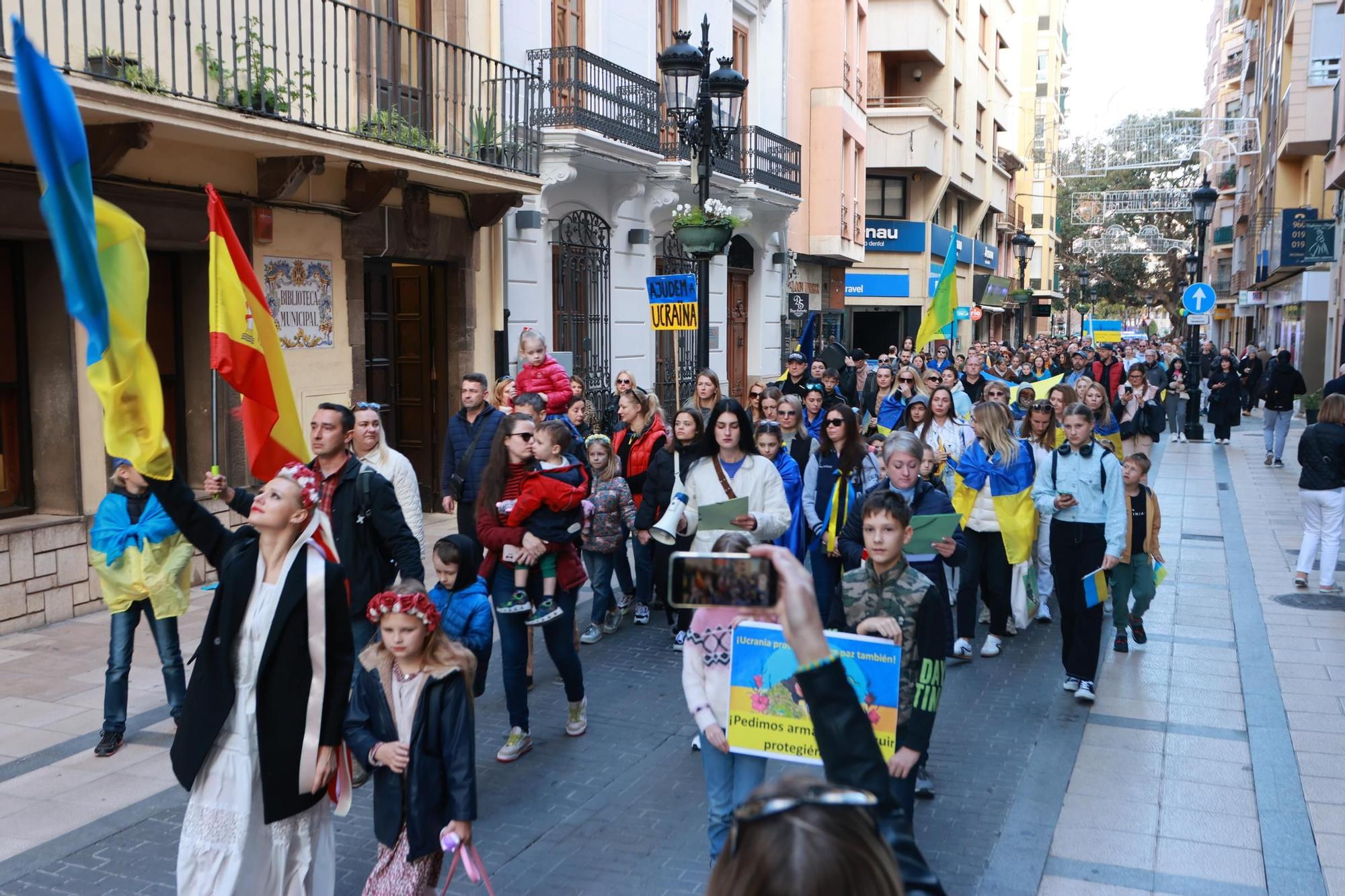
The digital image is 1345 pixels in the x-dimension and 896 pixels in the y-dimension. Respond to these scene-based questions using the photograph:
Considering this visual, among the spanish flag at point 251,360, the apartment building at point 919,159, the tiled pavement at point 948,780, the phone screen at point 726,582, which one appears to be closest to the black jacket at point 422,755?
the tiled pavement at point 948,780

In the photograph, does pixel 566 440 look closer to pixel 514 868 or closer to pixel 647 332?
pixel 514 868

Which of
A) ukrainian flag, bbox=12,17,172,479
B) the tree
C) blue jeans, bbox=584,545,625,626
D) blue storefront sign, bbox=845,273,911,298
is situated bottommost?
blue jeans, bbox=584,545,625,626

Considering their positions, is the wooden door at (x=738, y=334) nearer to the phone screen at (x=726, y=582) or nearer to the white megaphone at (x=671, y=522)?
the white megaphone at (x=671, y=522)

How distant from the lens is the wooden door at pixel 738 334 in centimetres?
2386

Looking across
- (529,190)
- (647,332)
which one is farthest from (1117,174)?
(529,190)

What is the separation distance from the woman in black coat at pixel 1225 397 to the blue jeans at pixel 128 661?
2224cm

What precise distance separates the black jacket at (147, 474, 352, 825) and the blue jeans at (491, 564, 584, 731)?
8.10 feet

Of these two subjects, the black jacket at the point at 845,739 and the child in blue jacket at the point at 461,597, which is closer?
the black jacket at the point at 845,739

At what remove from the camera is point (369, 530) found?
6.30m

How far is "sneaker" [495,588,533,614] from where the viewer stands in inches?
263

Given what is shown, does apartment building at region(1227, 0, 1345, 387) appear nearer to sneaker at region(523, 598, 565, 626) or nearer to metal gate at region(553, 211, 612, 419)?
metal gate at region(553, 211, 612, 419)

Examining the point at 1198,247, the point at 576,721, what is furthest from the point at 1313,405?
the point at 576,721

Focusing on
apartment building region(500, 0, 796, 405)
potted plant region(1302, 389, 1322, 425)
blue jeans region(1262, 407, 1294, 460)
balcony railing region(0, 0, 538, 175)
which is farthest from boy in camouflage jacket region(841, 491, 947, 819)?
potted plant region(1302, 389, 1322, 425)

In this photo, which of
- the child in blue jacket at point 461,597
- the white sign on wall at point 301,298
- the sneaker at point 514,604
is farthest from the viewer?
the white sign on wall at point 301,298
